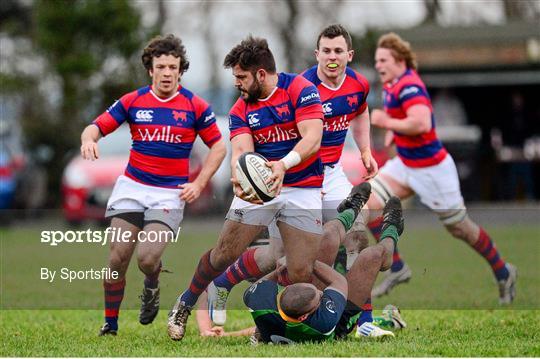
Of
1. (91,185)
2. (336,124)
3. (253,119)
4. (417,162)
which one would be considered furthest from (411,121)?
(91,185)

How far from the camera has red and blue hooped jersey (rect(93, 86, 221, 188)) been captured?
8398 millimetres

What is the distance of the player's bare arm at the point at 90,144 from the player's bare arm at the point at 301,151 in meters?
1.44

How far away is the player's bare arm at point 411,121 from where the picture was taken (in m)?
10.0

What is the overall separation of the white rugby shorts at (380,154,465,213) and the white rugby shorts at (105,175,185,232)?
107 inches

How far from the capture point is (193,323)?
916cm

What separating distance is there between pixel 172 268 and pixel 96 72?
1605 cm

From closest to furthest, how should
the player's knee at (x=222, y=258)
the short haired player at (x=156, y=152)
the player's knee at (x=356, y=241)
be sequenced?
the player's knee at (x=222, y=258)
the player's knee at (x=356, y=241)
the short haired player at (x=156, y=152)

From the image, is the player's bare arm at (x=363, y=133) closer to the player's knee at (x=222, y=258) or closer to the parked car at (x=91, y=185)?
the player's knee at (x=222, y=258)

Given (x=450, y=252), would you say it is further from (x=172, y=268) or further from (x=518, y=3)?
(x=518, y=3)

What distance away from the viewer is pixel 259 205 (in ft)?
25.1

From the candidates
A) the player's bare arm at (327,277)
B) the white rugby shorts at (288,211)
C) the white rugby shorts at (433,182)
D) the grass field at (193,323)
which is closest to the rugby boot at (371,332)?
the grass field at (193,323)

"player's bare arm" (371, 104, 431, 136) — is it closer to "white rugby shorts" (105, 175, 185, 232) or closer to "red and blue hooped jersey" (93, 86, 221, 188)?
"red and blue hooped jersey" (93, 86, 221, 188)

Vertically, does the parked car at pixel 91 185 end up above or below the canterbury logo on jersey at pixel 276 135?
below

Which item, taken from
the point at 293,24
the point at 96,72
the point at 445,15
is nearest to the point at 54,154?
the point at 96,72
